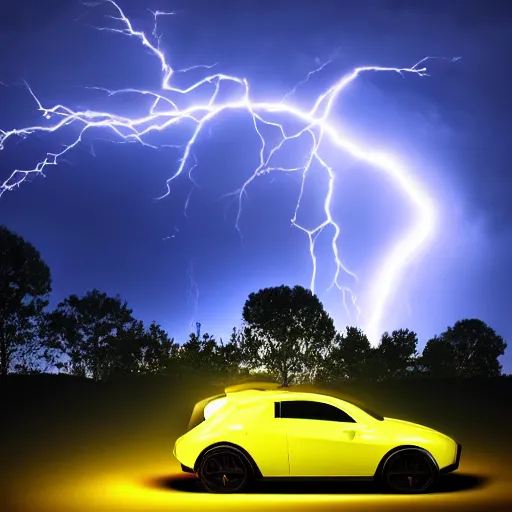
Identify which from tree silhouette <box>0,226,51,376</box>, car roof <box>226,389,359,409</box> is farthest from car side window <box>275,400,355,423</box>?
tree silhouette <box>0,226,51,376</box>

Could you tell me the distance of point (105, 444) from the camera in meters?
18.7

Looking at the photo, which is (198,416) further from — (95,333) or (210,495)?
(95,333)

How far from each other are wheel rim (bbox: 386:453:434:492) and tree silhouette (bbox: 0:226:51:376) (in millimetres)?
44817

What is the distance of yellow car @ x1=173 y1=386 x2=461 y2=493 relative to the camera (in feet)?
34.1

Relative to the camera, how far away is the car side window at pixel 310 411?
10.7m

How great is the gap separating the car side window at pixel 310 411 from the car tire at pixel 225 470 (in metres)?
0.85

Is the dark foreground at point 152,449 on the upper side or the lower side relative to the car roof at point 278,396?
lower

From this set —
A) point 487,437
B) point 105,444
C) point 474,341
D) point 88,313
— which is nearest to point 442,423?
point 487,437

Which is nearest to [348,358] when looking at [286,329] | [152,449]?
[286,329]

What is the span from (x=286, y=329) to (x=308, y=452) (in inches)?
2218

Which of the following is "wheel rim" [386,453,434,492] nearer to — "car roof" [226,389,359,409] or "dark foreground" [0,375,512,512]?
"dark foreground" [0,375,512,512]

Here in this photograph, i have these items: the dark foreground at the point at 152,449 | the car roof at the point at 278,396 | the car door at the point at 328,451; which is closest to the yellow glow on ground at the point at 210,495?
the dark foreground at the point at 152,449

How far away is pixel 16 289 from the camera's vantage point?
5209 centimetres

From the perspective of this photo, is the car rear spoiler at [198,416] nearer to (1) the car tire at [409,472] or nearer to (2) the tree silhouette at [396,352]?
(1) the car tire at [409,472]
